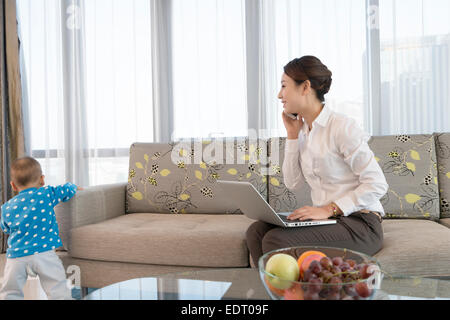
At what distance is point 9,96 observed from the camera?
3137 millimetres

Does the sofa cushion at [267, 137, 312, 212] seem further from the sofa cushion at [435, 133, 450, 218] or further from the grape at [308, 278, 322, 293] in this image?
the grape at [308, 278, 322, 293]

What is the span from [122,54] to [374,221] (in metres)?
2.64

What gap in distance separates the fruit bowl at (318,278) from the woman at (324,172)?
0.54 m

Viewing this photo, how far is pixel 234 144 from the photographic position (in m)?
2.39

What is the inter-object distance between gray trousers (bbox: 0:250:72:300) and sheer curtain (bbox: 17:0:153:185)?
1704mm

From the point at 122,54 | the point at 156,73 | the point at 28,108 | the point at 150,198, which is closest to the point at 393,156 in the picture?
the point at 150,198

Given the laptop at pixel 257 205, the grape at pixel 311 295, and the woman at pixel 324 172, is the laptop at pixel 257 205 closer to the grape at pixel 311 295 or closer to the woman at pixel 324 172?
the woman at pixel 324 172

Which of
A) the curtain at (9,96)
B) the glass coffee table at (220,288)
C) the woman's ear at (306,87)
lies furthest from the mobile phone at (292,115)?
the curtain at (9,96)

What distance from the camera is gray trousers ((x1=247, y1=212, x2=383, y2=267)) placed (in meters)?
1.38

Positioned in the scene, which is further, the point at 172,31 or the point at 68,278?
the point at 172,31

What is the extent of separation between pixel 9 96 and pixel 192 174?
181 centimetres

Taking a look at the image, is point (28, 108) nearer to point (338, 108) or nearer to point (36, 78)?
point (36, 78)

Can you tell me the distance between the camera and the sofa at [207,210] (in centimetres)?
171

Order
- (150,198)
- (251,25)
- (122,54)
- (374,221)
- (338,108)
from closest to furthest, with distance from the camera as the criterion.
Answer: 1. (374,221)
2. (150,198)
3. (338,108)
4. (251,25)
5. (122,54)
